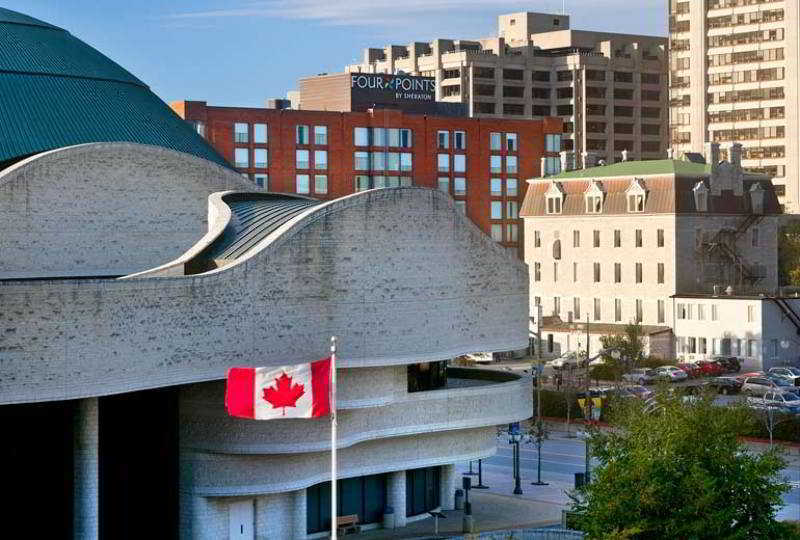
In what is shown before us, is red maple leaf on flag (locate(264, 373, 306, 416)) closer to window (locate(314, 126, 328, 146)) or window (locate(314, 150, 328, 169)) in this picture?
window (locate(314, 150, 328, 169))

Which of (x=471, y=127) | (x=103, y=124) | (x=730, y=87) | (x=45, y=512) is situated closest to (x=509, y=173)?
(x=471, y=127)

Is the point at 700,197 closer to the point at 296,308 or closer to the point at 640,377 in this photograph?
the point at 640,377

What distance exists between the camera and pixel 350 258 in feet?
198

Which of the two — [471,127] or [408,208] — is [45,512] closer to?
[408,208]

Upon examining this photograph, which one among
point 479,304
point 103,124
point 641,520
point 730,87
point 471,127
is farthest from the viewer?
point 730,87

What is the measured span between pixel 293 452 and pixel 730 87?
123829 mm

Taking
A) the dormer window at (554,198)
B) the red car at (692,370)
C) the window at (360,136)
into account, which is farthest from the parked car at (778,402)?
the window at (360,136)

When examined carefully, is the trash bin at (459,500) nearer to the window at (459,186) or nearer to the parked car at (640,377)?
the parked car at (640,377)

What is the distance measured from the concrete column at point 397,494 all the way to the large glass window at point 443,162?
82738mm

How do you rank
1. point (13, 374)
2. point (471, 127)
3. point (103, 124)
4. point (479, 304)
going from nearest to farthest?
point (13, 374) < point (479, 304) < point (103, 124) < point (471, 127)

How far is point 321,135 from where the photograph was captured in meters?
142

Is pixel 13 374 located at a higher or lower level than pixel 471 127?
lower

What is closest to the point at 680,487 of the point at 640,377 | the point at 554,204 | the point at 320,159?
the point at 640,377

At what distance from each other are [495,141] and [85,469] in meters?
98.3
